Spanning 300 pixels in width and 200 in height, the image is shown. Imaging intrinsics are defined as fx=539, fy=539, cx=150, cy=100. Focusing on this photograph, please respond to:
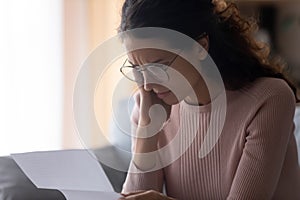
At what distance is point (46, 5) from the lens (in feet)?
7.63

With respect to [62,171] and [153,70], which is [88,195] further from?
[153,70]

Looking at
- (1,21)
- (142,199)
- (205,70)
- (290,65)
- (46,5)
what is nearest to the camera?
(142,199)

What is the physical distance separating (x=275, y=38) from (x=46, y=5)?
1.10 metres

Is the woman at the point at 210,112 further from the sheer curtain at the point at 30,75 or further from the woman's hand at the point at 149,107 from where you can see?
the sheer curtain at the point at 30,75

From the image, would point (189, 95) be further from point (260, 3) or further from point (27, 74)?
point (260, 3)

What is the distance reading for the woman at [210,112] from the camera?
1030mm

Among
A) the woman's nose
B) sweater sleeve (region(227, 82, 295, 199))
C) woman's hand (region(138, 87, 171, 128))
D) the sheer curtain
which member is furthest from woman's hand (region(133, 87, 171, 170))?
the sheer curtain

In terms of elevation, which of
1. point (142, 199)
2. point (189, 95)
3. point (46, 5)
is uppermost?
point (46, 5)

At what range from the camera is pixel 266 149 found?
3.37 ft

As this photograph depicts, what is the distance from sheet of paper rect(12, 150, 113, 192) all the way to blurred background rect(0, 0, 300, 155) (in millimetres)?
883

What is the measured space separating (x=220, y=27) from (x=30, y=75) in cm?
133

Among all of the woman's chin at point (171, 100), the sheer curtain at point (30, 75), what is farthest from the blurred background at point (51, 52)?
the woman's chin at point (171, 100)

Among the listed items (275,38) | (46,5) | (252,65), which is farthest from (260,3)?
(252,65)

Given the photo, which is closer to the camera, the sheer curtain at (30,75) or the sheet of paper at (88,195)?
the sheet of paper at (88,195)
